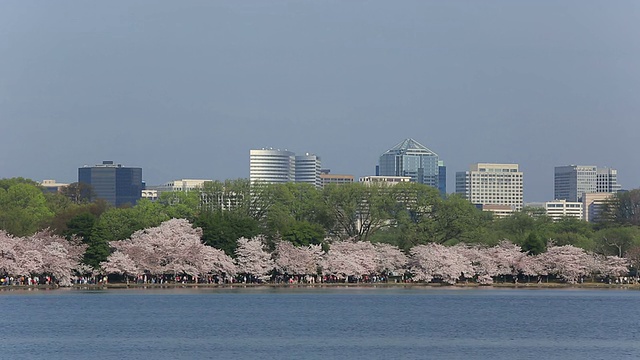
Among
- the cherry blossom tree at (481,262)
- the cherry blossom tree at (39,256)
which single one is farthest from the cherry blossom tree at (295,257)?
the cherry blossom tree at (39,256)

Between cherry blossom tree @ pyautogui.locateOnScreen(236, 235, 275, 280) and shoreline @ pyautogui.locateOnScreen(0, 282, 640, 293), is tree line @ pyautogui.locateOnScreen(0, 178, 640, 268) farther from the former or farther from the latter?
shoreline @ pyautogui.locateOnScreen(0, 282, 640, 293)

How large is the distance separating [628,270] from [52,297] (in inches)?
2276

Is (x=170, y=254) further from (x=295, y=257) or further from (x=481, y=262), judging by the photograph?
(x=481, y=262)

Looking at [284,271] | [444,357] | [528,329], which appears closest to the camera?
[444,357]

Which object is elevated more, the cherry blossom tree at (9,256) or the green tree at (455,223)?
the green tree at (455,223)

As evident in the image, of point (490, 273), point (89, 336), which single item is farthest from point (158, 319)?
point (490, 273)

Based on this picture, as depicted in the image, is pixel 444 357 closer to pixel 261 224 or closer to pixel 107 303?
pixel 107 303

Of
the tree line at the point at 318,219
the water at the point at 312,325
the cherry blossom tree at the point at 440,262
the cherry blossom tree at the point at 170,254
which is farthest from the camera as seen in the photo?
the cherry blossom tree at the point at 440,262

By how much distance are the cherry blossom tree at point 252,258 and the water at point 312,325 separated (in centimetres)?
946

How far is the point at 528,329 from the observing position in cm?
7038

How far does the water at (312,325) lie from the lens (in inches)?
2265

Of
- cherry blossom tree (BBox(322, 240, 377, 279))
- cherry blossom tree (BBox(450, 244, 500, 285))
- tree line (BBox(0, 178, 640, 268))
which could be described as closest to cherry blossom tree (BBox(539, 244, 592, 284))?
tree line (BBox(0, 178, 640, 268))

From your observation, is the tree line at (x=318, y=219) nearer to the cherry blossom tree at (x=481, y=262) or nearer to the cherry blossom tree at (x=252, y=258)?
the cherry blossom tree at (x=252, y=258)

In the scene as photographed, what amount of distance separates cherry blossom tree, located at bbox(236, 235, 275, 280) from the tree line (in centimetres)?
108
